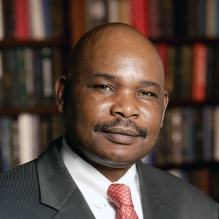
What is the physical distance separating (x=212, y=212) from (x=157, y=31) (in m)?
1.36

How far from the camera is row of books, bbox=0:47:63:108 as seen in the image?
95.7 inches

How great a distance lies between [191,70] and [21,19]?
94 cm

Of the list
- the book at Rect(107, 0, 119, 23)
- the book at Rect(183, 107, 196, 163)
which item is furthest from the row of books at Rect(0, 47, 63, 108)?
the book at Rect(183, 107, 196, 163)

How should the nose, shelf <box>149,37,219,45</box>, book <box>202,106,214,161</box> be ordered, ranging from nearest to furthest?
1. the nose
2. shelf <box>149,37,219,45</box>
3. book <box>202,106,214,161</box>

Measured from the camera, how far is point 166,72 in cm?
264

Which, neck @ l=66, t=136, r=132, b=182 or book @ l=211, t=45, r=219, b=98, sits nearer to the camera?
neck @ l=66, t=136, r=132, b=182

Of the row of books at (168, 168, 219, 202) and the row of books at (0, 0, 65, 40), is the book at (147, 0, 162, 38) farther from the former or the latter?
the row of books at (168, 168, 219, 202)

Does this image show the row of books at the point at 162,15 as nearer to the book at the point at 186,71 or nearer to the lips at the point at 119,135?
the book at the point at 186,71

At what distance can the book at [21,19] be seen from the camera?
7.93 feet

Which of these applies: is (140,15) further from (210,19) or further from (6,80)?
(6,80)

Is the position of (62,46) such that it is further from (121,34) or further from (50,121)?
(121,34)

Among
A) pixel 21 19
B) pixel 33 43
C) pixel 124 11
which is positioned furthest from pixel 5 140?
pixel 124 11

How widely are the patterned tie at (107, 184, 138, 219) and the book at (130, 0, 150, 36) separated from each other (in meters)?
1.41

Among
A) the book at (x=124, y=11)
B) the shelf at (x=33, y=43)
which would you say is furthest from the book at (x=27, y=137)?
the book at (x=124, y=11)
